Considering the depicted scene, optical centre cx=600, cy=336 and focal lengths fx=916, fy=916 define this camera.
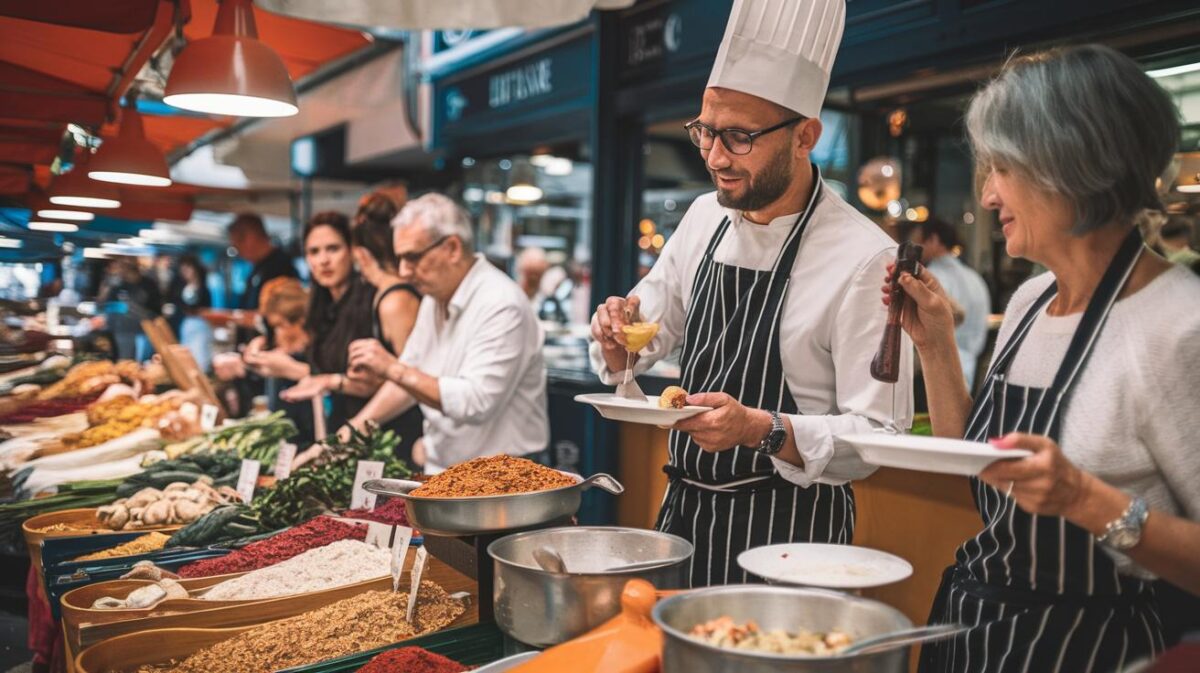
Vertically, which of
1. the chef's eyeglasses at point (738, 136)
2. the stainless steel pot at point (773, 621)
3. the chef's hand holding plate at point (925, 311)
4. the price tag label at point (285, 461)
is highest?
the chef's eyeglasses at point (738, 136)

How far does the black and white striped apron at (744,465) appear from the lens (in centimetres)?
215

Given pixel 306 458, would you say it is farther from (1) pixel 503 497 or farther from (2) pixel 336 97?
(2) pixel 336 97

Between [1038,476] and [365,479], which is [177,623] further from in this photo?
[1038,476]

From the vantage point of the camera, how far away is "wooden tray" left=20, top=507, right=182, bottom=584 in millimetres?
2904

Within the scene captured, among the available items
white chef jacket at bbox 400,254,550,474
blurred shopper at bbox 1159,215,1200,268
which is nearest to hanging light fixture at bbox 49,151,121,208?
white chef jacket at bbox 400,254,550,474

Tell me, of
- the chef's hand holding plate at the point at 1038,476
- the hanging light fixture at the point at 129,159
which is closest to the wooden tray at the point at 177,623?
the chef's hand holding plate at the point at 1038,476

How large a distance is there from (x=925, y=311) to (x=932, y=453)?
0.71 meters

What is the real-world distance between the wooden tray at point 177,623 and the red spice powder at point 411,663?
1.12 ft

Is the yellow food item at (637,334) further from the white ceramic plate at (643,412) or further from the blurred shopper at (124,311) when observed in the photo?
the blurred shopper at (124,311)

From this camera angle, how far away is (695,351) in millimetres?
2320

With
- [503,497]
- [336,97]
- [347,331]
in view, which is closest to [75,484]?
[347,331]

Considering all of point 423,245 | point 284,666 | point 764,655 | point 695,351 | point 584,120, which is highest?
point 584,120

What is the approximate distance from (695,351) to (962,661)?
963 millimetres

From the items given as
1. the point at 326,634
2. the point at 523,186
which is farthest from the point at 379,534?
the point at 523,186
